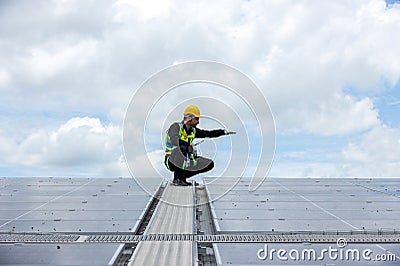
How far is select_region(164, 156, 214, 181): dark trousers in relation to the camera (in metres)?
13.7

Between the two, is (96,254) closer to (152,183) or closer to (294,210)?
(294,210)

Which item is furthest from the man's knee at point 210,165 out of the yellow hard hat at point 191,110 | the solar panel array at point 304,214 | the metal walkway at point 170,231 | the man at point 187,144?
the metal walkway at point 170,231

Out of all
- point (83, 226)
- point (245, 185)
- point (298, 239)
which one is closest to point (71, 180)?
point (245, 185)

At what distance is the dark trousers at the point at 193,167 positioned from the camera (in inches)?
539

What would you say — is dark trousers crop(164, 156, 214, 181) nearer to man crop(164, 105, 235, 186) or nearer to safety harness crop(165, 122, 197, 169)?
man crop(164, 105, 235, 186)

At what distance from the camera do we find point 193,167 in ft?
45.8

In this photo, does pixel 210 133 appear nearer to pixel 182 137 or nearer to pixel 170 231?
pixel 182 137

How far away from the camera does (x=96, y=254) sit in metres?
11.1

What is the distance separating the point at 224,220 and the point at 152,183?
7.41m

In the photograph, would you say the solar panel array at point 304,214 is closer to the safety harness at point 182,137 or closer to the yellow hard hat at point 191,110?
the safety harness at point 182,137

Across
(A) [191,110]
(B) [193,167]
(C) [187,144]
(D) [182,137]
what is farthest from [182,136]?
(B) [193,167]

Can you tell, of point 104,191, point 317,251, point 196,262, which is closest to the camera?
point 196,262

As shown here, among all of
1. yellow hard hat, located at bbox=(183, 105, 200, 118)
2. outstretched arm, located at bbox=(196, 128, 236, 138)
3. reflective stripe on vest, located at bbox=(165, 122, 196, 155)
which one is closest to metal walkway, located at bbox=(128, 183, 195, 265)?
reflective stripe on vest, located at bbox=(165, 122, 196, 155)

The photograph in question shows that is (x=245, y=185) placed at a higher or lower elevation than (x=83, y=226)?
higher
